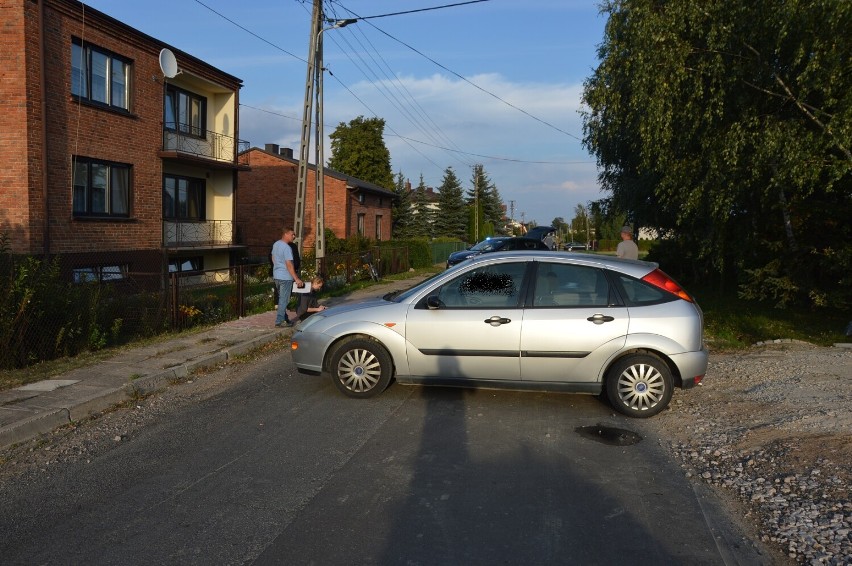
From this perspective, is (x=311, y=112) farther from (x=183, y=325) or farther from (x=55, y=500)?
(x=55, y=500)

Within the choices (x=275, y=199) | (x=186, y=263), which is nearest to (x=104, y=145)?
(x=186, y=263)

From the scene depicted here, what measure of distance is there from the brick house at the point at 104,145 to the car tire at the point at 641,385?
26.5ft

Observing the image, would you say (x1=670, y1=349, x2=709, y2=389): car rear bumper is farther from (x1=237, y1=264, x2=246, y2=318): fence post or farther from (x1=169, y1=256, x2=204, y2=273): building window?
(x1=169, y1=256, x2=204, y2=273): building window

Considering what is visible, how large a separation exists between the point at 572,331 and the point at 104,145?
1595 cm

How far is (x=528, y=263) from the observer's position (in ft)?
23.4

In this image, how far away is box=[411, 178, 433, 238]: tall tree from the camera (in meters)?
58.4

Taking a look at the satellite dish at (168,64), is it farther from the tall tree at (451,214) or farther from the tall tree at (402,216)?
the tall tree at (451,214)

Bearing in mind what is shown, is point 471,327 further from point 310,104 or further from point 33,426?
point 310,104

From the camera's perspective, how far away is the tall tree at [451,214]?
64.4 m

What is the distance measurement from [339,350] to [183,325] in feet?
19.3

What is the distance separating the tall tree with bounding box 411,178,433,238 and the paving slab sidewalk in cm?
4557

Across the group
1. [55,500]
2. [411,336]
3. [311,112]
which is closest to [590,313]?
[411,336]

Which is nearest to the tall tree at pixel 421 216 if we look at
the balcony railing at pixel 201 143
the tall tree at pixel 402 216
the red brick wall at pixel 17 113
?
the tall tree at pixel 402 216

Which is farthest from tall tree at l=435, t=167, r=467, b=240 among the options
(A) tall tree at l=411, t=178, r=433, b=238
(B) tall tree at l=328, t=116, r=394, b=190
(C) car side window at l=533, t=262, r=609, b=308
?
(C) car side window at l=533, t=262, r=609, b=308
